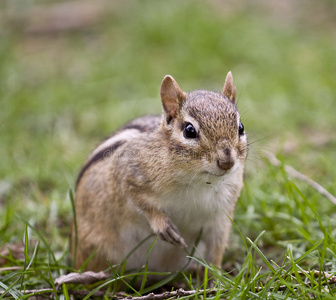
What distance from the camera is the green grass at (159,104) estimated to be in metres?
4.27

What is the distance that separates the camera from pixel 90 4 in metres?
11.1

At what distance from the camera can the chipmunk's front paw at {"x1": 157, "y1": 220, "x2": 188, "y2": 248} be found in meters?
3.67

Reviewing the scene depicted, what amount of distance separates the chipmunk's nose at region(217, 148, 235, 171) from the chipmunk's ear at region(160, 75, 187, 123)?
22.4 inches

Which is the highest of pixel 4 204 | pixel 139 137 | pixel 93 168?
pixel 139 137

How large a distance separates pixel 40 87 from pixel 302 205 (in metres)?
5.26

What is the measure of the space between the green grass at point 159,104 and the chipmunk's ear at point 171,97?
2.71ft

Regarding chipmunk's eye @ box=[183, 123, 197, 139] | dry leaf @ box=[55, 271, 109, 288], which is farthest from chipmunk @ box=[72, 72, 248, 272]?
dry leaf @ box=[55, 271, 109, 288]

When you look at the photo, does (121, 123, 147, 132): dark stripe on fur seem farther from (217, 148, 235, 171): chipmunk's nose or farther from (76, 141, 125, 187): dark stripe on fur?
(217, 148, 235, 171): chipmunk's nose

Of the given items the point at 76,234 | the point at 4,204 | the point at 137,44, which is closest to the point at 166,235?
the point at 76,234

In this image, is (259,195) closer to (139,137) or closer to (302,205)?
(302,205)

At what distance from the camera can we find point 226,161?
129 inches


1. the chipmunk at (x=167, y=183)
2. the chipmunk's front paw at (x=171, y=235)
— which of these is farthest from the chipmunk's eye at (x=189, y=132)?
the chipmunk's front paw at (x=171, y=235)

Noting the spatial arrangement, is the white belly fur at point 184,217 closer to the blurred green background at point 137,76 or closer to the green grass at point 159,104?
the green grass at point 159,104

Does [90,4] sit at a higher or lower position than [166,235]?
higher
